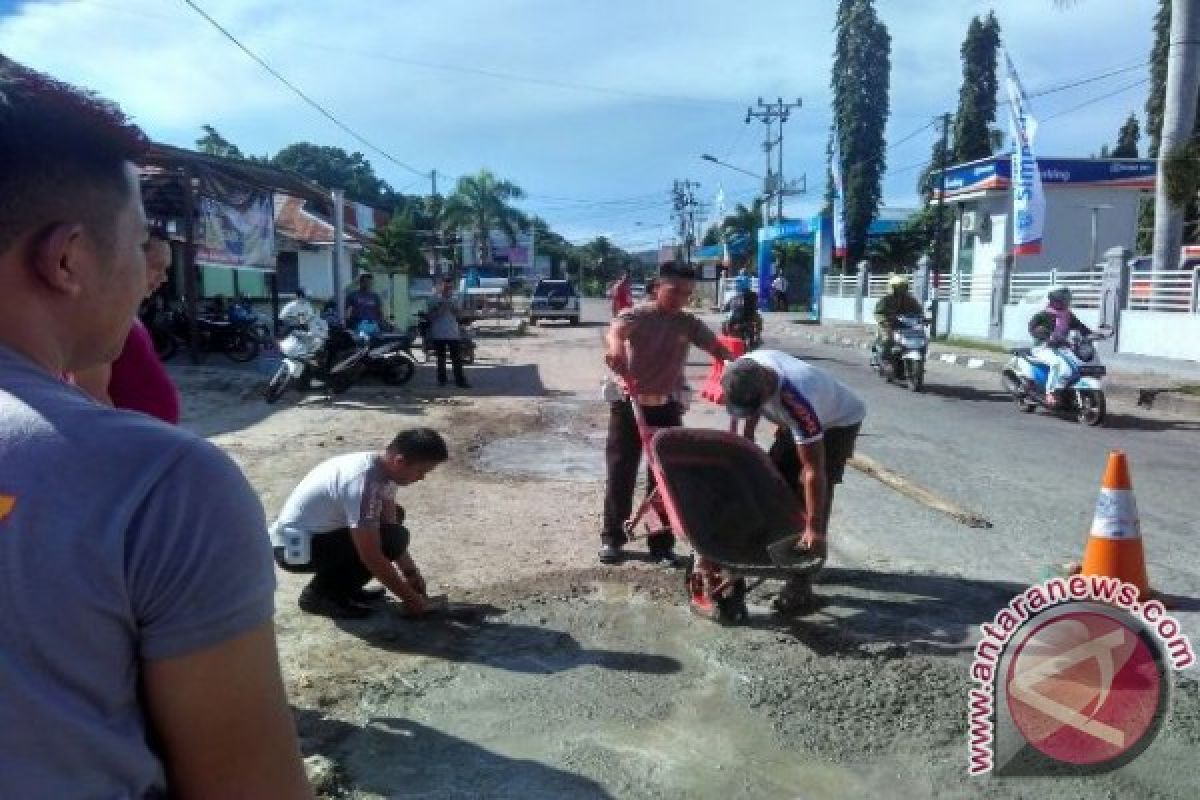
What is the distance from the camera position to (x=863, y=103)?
46.0m

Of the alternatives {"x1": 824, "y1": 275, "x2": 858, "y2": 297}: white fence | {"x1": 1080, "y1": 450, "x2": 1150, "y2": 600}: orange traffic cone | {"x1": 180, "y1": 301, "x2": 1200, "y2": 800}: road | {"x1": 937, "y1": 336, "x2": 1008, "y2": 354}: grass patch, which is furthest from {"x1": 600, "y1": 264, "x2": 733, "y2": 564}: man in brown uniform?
{"x1": 824, "y1": 275, "x2": 858, "y2": 297}: white fence

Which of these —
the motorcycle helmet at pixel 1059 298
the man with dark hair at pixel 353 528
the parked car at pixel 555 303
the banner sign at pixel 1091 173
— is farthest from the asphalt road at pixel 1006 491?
the parked car at pixel 555 303

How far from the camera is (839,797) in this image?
3045 mm

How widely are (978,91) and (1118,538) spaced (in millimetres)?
47571

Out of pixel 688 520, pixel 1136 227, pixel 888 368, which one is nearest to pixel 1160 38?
pixel 1136 227

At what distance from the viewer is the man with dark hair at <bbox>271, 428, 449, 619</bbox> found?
14.3 feet

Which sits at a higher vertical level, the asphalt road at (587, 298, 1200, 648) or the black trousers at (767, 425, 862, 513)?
the black trousers at (767, 425, 862, 513)

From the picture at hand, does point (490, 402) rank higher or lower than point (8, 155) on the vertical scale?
lower

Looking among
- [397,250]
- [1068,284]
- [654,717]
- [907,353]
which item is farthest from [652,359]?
[397,250]

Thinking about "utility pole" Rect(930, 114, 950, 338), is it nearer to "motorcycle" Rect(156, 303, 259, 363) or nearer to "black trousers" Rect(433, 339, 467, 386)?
"black trousers" Rect(433, 339, 467, 386)

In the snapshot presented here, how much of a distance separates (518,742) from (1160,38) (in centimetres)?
4018

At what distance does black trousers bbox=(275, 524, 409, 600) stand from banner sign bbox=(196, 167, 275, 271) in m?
11.4

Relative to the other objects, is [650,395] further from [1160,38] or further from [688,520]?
[1160,38]

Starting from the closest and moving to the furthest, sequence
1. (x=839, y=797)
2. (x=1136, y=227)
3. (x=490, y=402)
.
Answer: (x=839, y=797), (x=490, y=402), (x=1136, y=227)
